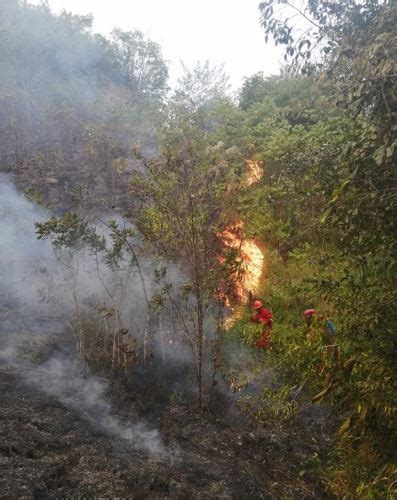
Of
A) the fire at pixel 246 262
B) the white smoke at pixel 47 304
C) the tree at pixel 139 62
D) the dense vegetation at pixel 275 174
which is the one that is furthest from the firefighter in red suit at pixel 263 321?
the tree at pixel 139 62

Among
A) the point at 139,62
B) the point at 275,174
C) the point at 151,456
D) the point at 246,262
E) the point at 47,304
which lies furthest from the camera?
the point at 139,62

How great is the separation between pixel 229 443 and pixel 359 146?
4.15 m

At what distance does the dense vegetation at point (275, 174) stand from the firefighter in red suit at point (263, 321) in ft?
1.08

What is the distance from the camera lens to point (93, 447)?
14.5 feet

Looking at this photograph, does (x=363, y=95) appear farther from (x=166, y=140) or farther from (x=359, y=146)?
(x=166, y=140)

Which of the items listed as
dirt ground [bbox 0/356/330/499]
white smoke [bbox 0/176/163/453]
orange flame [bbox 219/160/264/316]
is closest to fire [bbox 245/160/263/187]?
orange flame [bbox 219/160/264/316]

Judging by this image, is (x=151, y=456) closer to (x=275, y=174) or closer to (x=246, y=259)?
(x=246, y=259)

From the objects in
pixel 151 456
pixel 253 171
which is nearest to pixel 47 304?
pixel 151 456

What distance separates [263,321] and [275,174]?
5237 millimetres

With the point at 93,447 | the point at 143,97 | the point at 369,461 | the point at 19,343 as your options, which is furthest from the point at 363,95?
the point at 143,97

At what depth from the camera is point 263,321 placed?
688cm

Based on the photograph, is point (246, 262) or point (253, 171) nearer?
point (246, 262)

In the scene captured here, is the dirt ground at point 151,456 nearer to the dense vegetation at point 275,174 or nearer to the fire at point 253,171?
the dense vegetation at point 275,174

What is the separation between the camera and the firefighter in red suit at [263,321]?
6.82 m
